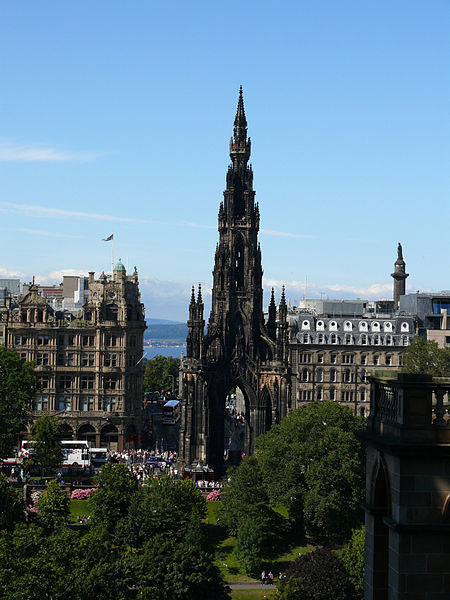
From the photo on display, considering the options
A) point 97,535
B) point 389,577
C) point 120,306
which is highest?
point 120,306

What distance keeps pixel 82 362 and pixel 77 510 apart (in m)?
47.2

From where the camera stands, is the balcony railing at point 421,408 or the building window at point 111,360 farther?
the building window at point 111,360

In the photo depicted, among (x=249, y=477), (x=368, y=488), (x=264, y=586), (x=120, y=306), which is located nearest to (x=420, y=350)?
(x=120, y=306)

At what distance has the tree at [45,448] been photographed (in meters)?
128

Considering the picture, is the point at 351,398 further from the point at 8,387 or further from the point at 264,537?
the point at 264,537

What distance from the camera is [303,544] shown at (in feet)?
345

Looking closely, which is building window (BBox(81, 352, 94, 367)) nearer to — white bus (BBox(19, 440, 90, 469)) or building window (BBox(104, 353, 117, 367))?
building window (BBox(104, 353, 117, 367))

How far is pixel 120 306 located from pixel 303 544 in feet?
209

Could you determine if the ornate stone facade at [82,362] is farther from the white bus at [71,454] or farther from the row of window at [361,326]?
the row of window at [361,326]

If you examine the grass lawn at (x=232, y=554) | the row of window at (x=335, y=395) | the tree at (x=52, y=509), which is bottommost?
the grass lawn at (x=232, y=554)

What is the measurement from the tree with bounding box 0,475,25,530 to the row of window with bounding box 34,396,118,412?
6367 centimetres

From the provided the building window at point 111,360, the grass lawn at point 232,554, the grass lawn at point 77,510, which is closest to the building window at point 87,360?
the building window at point 111,360

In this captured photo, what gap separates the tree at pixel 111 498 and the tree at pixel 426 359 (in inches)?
2617

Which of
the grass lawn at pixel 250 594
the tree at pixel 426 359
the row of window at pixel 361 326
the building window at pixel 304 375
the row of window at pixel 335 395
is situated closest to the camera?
the grass lawn at pixel 250 594
